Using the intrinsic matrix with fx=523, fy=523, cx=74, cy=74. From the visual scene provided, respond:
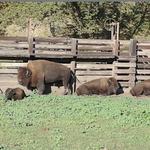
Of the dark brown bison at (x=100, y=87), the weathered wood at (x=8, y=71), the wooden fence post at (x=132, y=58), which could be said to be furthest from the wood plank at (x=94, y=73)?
the weathered wood at (x=8, y=71)

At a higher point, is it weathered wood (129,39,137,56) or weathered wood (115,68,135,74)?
weathered wood (129,39,137,56)

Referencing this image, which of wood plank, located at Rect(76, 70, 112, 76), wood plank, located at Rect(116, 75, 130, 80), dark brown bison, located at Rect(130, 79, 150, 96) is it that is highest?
wood plank, located at Rect(76, 70, 112, 76)

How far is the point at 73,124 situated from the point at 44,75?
647 centimetres

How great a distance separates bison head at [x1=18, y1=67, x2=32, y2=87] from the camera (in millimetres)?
17688

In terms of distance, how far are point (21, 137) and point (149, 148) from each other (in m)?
2.50

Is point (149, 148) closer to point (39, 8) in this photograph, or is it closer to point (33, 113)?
point (33, 113)

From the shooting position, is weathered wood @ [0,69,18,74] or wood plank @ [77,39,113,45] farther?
wood plank @ [77,39,113,45]

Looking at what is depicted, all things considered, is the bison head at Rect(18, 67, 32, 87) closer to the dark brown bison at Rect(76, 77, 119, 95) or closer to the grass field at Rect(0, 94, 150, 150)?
the dark brown bison at Rect(76, 77, 119, 95)

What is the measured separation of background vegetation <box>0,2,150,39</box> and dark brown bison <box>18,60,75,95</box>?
7802mm

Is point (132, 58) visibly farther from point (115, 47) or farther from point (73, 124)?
point (73, 124)

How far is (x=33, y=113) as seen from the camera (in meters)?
12.8

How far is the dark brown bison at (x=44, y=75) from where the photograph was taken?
58.3 feet

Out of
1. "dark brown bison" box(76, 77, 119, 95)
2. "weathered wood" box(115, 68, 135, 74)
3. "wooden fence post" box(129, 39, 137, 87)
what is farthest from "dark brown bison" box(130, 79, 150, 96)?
"weathered wood" box(115, 68, 135, 74)

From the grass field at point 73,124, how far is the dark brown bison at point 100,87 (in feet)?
7.44
